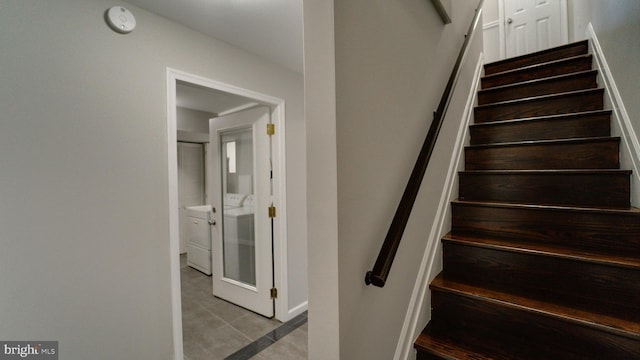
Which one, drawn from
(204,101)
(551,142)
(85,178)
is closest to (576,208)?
(551,142)

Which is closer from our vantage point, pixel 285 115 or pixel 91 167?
pixel 91 167

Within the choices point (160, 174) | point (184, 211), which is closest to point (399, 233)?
point (160, 174)

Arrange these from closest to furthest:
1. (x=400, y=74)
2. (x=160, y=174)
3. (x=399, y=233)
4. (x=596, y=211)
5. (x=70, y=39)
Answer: (x=399, y=233), (x=400, y=74), (x=596, y=211), (x=70, y=39), (x=160, y=174)

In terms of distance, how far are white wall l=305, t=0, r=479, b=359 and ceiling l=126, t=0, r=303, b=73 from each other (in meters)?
0.93

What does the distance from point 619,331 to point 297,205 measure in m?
2.24

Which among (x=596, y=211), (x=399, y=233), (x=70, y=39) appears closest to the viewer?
(x=399, y=233)

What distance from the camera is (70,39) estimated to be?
138 centimetres

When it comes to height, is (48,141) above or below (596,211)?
above

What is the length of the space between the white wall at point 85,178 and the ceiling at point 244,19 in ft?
0.42

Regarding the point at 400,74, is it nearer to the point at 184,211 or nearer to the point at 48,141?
the point at 48,141

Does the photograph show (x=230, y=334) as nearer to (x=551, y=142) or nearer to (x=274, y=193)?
(x=274, y=193)

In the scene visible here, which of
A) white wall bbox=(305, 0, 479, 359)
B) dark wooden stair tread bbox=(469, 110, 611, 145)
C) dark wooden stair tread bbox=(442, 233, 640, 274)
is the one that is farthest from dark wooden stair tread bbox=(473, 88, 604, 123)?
white wall bbox=(305, 0, 479, 359)

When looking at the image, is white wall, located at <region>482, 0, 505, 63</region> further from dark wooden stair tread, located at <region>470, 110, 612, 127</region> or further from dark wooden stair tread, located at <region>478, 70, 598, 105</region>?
dark wooden stair tread, located at <region>470, 110, 612, 127</region>

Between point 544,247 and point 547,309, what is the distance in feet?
1.15
